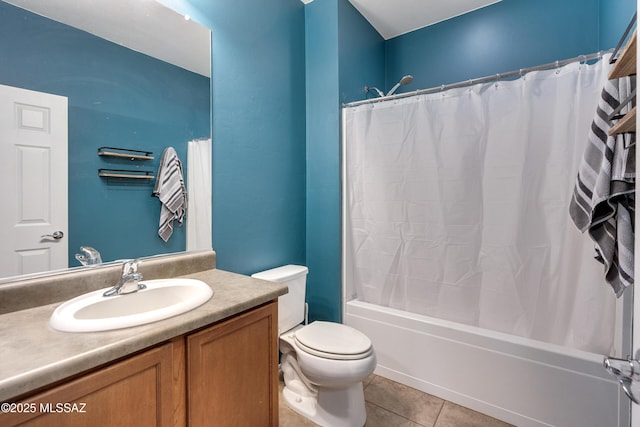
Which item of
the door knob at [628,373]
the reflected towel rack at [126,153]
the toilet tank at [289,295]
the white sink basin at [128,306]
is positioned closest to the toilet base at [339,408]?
the toilet tank at [289,295]

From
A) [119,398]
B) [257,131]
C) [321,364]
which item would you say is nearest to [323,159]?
[257,131]

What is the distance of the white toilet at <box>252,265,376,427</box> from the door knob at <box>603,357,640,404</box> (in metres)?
1.01

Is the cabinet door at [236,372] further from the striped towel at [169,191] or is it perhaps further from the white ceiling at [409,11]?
the white ceiling at [409,11]

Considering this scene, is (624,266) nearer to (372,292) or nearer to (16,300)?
(372,292)

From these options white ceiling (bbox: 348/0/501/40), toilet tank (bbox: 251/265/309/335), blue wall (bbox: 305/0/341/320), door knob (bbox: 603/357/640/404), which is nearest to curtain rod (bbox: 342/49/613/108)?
blue wall (bbox: 305/0/341/320)

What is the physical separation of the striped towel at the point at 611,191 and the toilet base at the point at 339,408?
1213mm

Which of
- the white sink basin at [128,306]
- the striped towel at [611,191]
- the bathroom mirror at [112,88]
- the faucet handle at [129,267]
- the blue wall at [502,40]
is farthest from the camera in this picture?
the blue wall at [502,40]

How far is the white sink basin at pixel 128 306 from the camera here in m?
0.76

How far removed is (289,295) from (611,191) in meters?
1.53

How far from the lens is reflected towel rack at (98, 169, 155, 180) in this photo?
1131 mm

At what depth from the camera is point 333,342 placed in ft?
4.78

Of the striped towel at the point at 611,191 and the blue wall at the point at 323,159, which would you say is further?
the blue wall at the point at 323,159

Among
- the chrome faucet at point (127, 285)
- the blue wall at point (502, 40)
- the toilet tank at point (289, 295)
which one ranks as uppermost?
the blue wall at point (502, 40)

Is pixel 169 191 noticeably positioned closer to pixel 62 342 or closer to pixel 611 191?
pixel 62 342
